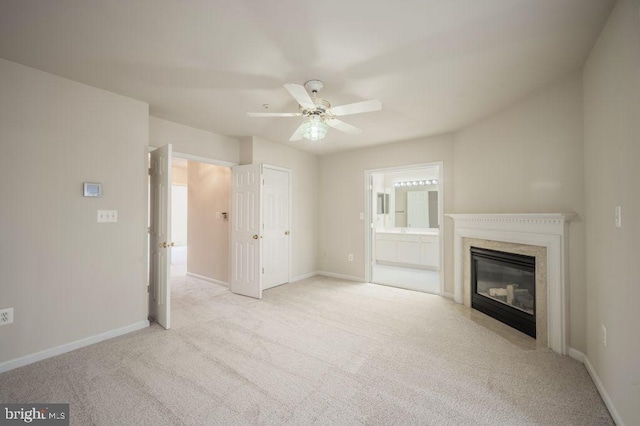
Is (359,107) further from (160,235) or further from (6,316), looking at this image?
(6,316)

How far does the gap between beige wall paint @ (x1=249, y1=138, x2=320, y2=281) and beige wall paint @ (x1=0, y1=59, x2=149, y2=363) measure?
2.12 metres

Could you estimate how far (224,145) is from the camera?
4.24 metres

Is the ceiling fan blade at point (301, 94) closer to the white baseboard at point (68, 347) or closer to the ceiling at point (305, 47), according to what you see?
the ceiling at point (305, 47)

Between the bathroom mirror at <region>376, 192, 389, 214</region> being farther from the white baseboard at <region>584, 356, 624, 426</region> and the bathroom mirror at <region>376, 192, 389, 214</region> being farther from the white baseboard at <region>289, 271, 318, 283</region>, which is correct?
the white baseboard at <region>584, 356, 624, 426</region>

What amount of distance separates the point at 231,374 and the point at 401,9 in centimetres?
285

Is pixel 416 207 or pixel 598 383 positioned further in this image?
pixel 416 207

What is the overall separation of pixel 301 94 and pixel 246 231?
2.62 m

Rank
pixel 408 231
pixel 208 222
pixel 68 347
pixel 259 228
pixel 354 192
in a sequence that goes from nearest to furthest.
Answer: pixel 68 347
pixel 259 228
pixel 208 222
pixel 354 192
pixel 408 231

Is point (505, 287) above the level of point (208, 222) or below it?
below

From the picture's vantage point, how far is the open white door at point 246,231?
4016 mm

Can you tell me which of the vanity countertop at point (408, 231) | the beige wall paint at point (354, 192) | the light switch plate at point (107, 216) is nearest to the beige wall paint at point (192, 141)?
the light switch plate at point (107, 216)

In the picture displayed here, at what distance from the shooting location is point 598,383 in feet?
6.34

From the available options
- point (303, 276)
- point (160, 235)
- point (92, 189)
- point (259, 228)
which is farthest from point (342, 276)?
point (92, 189)

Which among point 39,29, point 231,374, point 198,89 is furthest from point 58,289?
point 198,89
